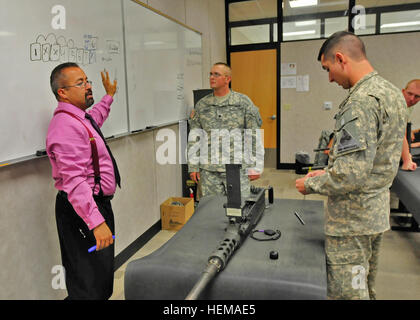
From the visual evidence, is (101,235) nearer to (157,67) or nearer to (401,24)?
(157,67)

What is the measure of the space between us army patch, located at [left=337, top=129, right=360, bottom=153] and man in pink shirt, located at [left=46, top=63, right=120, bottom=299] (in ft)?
3.57

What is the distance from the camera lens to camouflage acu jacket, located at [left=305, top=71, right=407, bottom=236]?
4.18 feet

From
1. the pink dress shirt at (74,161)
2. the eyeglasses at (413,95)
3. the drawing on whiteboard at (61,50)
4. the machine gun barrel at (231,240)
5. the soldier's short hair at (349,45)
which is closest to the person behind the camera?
the machine gun barrel at (231,240)

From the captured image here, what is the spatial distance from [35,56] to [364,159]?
1.68 m

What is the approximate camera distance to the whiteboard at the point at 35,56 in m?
1.66

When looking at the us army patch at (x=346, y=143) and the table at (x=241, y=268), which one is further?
the us army patch at (x=346, y=143)

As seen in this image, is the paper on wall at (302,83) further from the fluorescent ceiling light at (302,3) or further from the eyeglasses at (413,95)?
the eyeglasses at (413,95)

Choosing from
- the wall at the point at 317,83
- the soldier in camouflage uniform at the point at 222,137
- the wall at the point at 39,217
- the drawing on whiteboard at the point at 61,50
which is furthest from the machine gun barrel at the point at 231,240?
the wall at the point at 317,83

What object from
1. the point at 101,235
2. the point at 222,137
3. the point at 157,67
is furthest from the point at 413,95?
the point at 101,235

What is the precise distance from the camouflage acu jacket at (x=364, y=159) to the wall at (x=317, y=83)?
422cm

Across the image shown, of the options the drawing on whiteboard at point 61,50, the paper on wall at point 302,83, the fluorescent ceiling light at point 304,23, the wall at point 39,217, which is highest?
the fluorescent ceiling light at point 304,23

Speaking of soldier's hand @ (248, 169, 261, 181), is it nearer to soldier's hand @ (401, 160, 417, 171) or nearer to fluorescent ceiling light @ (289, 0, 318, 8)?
soldier's hand @ (401, 160, 417, 171)

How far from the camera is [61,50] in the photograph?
1.99 metres
